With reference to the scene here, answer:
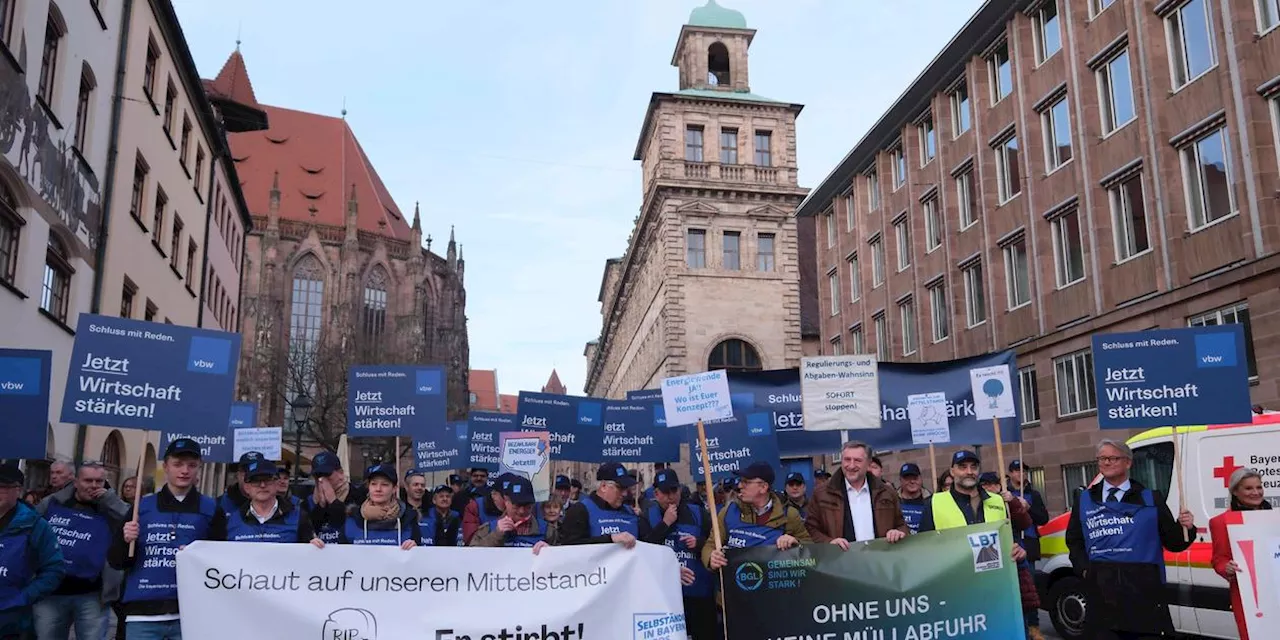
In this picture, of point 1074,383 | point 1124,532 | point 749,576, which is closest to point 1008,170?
point 1074,383

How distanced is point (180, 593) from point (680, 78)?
49.8m

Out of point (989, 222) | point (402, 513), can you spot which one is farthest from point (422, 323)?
point (402, 513)

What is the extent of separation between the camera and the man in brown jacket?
7070 millimetres

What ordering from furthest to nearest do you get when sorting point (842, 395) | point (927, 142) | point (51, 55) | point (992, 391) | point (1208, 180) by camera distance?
point (927, 142) → point (1208, 180) → point (51, 55) → point (992, 391) → point (842, 395)

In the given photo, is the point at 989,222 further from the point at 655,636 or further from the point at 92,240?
the point at 655,636

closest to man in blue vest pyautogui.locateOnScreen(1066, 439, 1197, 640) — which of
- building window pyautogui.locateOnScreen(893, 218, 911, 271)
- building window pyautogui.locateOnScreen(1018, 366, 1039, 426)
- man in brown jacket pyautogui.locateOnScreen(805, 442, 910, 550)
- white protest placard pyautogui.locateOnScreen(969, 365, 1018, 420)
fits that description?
man in brown jacket pyautogui.locateOnScreen(805, 442, 910, 550)

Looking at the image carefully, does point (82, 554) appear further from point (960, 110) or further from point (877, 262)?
point (877, 262)

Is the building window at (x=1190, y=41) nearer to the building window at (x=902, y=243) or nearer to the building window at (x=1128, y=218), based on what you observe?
the building window at (x=1128, y=218)

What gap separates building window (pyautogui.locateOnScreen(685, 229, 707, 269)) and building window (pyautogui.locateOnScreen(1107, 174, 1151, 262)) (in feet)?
84.7

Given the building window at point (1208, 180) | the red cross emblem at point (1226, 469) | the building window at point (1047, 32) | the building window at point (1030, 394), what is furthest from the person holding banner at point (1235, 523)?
the building window at point (1047, 32)

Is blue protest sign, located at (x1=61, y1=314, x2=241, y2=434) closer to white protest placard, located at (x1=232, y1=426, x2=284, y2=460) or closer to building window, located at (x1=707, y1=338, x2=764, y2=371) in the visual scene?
white protest placard, located at (x1=232, y1=426, x2=284, y2=460)

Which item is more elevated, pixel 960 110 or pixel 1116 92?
pixel 960 110

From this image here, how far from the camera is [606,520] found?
7746 mm

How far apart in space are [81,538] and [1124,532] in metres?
7.46
